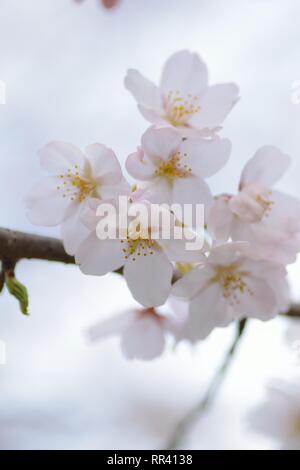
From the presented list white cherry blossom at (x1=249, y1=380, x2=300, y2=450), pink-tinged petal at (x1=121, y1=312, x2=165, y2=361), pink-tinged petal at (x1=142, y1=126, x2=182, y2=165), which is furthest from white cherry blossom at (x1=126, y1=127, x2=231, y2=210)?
white cherry blossom at (x1=249, y1=380, x2=300, y2=450)

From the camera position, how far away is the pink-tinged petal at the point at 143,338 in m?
1.50

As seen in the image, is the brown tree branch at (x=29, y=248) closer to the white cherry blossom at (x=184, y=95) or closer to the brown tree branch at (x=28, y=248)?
the brown tree branch at (x=28, y=248)

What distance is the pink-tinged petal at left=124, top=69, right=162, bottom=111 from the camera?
1.01m

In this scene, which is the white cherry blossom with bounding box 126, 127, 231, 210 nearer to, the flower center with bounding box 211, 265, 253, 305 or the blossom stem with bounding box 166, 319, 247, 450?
the flower center with bounding box 211, 265, 253, 305

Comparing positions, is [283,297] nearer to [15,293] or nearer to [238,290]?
[238,290]

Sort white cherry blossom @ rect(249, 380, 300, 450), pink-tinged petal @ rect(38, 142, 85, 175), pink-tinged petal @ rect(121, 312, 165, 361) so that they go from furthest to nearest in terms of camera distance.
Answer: white cherry blossom @ rect(249, 380, 300, 450) → pink-tinged petal @ rect(121, 312, 165, 361) → pink-tinged petal @ rect(38, 142, 85, 175)

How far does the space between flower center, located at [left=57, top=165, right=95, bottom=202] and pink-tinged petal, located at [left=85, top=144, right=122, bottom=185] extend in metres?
0.04

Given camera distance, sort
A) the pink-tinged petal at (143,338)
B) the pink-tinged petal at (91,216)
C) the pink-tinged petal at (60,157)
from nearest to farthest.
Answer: the pink-tinged petal at (91,216) → the pink-tinged petal at (60,157) → the pink-tinged petal at (143,338)

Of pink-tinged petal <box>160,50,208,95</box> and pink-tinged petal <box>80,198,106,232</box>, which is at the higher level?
pink-tinged petal <box>160,50,208,95</box>

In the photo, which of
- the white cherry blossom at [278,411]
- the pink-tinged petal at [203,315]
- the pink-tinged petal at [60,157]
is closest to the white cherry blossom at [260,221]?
the pink-tinged petal at [203,315]

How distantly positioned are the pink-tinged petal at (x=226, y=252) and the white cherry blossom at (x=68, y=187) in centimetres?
17

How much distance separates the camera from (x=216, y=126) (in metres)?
0.93
